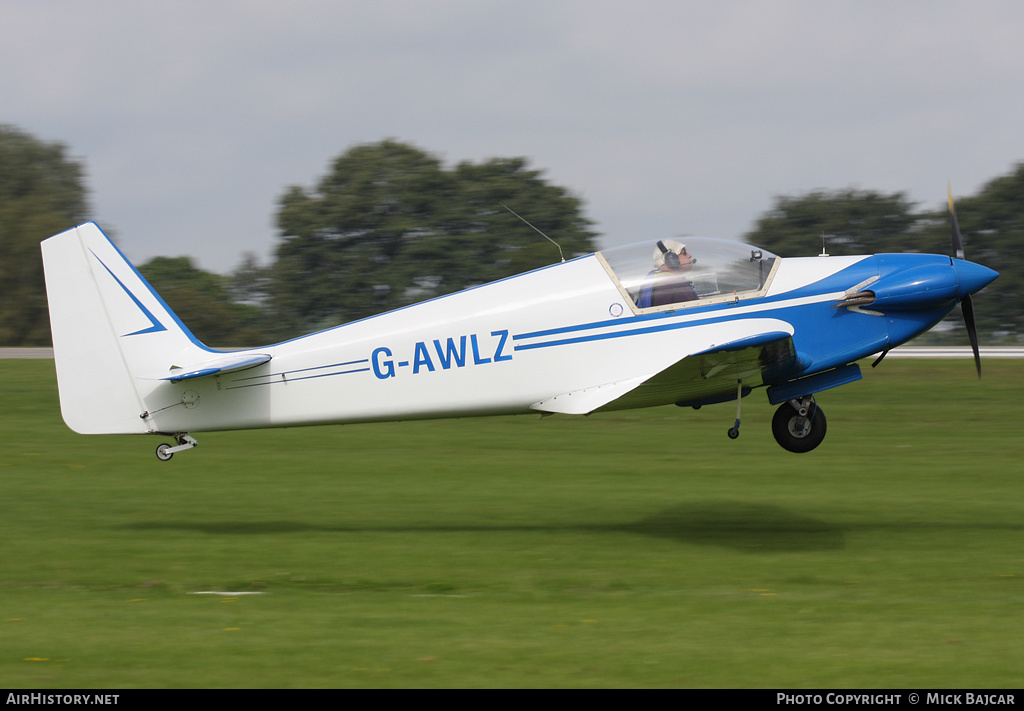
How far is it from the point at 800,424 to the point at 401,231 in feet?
163

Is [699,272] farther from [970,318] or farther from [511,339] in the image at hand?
[970,318]

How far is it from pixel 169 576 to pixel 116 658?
242 cm

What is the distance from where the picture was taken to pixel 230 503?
1342cm

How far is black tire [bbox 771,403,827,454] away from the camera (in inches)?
411

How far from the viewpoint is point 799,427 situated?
1046 cm

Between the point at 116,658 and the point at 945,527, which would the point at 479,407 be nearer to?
the point at 116,658

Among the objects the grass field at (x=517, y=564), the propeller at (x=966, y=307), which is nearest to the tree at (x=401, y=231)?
A: the grass field at (x=517, y=564)

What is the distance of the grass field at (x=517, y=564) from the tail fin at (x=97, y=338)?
151 cm

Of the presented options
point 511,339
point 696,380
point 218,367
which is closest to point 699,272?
point 696,380

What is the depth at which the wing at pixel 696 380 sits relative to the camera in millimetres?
9055

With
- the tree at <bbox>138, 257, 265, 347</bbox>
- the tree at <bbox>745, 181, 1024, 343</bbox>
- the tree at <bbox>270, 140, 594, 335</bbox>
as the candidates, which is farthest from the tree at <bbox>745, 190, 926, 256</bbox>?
the tree at <bbox>138, 257, 265, 347</bbox>

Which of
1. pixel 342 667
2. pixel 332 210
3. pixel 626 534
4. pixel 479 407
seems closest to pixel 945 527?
pixel 626 534

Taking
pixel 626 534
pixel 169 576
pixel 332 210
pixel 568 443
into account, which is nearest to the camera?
pixel 169 576

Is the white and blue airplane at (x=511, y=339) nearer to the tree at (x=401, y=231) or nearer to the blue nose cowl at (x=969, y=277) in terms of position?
the blue nose cowl at (x=969, y=277)
